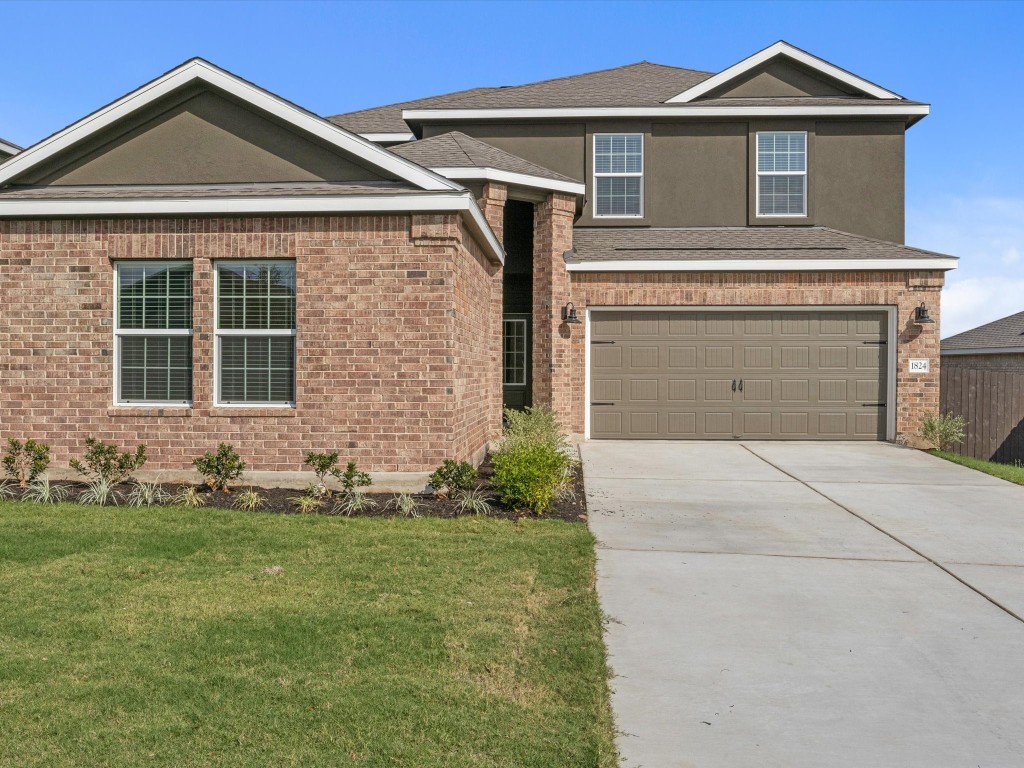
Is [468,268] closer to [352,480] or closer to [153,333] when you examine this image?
[352,480]

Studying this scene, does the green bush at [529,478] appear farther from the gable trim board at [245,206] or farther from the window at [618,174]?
A: the window at [618,174]

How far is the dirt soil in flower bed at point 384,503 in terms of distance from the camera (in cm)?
805

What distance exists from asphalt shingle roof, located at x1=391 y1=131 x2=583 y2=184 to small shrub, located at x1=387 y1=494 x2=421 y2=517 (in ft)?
20.6

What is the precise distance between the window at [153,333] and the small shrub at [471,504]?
361cm

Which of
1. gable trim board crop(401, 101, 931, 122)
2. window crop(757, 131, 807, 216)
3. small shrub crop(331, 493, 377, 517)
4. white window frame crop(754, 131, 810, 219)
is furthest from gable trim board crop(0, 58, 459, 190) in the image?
window crop(757, 131, 807, 216)

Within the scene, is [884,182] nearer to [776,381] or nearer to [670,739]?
[776,381]

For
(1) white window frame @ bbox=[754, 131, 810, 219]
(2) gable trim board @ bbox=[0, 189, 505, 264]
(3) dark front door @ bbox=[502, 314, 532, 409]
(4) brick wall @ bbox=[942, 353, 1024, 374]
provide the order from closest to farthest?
(2) gable trim board @ bbox=[0, 189, 505, 264]
(3) dark front door @ bbox=[502, 314, 532, 409]
(1) white window frame @ bbox=[754, 131, 810, 219]
(4) brick wall @ bbox=[942, 353, 1024, 374]

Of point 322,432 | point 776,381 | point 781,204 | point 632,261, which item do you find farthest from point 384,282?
point 781,204

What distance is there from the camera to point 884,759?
Result: 11.0ft

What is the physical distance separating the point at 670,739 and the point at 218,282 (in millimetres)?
7728

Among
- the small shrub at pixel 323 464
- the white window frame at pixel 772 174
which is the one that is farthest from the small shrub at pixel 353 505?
the white window frame at pixel 772 174

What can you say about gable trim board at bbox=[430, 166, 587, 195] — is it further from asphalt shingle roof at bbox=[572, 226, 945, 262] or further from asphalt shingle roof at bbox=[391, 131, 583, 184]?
asphalt shingle roof at bbox=[572, 226, 945, 262]

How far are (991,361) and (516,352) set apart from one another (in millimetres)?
13718

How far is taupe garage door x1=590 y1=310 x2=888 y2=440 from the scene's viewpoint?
1455 centimetres
